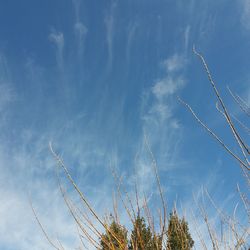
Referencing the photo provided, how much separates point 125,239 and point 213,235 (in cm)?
112

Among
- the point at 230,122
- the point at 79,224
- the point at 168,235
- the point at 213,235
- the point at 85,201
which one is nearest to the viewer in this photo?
the point at 230,122

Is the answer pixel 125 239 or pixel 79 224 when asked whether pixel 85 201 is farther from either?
pixel 125 239

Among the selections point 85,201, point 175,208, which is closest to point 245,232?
point 175,208

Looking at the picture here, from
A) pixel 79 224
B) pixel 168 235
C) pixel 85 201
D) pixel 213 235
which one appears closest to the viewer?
pixel 85 201

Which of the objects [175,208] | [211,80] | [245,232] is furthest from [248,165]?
[245,232]

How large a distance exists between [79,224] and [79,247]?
47 centimetres

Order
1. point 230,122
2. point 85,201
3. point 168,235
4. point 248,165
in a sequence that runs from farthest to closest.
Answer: point 168,235 < point 85,201 < point 248,165 < point 230,122

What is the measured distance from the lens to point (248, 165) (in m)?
2.23

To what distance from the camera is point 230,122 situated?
2.07 meters

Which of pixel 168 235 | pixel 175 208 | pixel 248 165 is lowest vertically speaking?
pixel 248 165

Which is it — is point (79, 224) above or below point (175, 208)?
below

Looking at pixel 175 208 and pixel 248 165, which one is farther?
pixel 175 208

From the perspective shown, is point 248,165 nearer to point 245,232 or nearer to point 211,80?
point 211,80

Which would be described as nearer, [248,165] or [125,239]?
[248,165]
